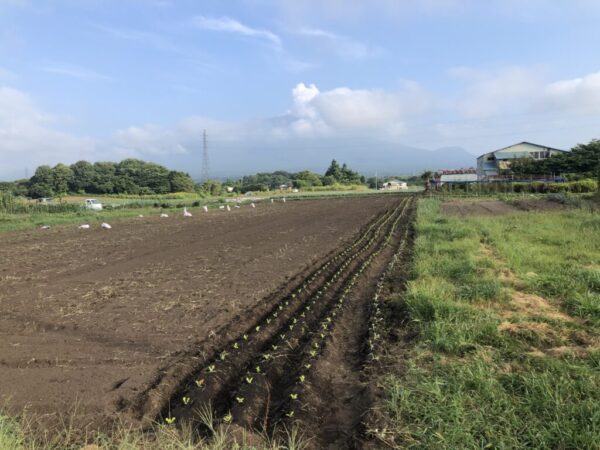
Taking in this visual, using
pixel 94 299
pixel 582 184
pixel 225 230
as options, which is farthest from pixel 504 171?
pixel 94 299

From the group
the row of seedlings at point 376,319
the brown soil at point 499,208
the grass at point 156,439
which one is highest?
the brown soil at point 499,208

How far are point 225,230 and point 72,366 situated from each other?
13.0 m

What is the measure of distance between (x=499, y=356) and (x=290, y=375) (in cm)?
209

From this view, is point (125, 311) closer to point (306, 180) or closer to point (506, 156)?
point (506, 156)

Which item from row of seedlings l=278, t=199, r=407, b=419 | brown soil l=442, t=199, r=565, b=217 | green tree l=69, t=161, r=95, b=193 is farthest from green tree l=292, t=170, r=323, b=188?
row of seedlings l=278, t=199, r=407, b=419

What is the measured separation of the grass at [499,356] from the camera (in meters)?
2.77

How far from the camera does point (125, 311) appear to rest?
5980 mm

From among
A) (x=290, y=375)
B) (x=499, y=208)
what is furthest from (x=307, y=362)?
(x=499, y=208)

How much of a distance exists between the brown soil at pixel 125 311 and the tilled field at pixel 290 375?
10 cm

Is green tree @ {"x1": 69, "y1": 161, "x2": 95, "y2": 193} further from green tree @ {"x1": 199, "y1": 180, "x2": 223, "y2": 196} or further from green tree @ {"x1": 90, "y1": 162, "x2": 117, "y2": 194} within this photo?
green tree @ {"x1": 199, "y1": 180, "x2": 223, "y2": 196}

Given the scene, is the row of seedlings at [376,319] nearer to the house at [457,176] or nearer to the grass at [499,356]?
the grass at [499,356]

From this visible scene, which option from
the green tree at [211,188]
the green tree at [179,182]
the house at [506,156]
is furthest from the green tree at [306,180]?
the house at [506,156]

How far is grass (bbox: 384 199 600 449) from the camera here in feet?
9.07

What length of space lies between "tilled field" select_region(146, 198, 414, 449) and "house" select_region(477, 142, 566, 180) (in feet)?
198
